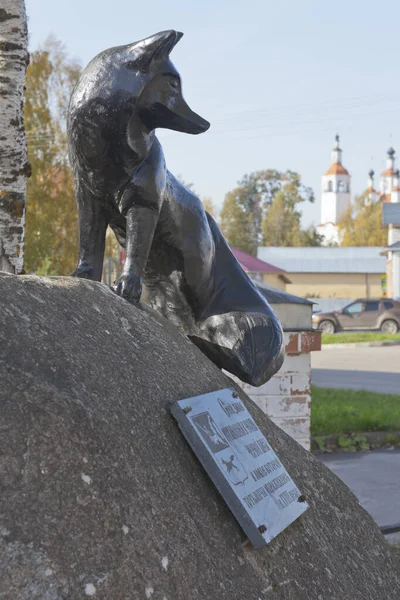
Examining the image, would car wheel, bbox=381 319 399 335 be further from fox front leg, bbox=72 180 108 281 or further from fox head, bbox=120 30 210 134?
fox head, bbox=120 30 210 134

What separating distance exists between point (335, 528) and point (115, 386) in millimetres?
988

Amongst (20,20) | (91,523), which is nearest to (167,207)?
(91,523)

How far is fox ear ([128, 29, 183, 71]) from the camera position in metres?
2.34

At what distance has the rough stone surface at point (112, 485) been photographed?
1.59 metres

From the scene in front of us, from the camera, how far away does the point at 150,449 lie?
1955mm

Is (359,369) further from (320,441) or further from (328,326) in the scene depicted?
(328,326)

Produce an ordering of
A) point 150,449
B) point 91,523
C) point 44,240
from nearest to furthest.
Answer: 1. point 91,523
2. point 150,449
3. point 44,240

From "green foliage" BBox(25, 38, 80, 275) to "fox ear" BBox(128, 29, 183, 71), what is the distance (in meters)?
14.4

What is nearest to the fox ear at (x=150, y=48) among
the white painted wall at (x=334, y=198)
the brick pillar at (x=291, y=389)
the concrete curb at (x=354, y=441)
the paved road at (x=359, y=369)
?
the brick pillar at (x=291, y=389)

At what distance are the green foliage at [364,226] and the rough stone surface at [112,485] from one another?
51059mm

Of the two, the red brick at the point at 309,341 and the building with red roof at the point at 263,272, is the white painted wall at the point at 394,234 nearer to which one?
the building with red roof at the point at 263,272

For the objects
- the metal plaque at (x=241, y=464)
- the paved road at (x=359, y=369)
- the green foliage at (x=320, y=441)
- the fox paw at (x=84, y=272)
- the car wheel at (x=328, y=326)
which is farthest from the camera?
the car wheel at (x=328, y=326)

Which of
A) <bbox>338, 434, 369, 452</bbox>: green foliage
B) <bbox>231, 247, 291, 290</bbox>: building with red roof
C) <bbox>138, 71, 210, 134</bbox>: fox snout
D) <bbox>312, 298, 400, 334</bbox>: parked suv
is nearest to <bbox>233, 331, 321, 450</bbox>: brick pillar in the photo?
<bbox>338, 434, 369, 452</bbox>: green foliage

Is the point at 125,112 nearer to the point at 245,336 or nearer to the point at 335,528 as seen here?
the point at 245,336
